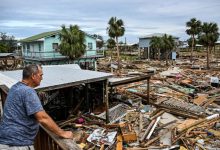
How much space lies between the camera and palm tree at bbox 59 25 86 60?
31.2 m

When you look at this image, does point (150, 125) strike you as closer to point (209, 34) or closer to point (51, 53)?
point (51, 53)

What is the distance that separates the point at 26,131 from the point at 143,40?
60223 millimetres

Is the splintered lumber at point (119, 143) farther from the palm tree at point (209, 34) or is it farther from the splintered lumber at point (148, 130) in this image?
the palm tree at point (209, 34)

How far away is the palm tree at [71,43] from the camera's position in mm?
31172

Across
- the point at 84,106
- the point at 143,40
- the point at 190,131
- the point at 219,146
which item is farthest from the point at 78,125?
the point at 143,40

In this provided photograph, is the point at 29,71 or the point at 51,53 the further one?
the point at 51,53

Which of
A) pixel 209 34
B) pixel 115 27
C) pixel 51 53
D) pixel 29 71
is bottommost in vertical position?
pixel 29 71

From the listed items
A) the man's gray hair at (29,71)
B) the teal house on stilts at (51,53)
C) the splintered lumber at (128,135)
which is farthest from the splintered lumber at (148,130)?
the teal house on stilts at (51,53)

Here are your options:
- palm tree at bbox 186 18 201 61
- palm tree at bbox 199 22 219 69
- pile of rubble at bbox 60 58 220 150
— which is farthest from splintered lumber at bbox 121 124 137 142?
palm tree at bbox 186 18 201 61

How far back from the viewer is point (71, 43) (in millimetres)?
31516

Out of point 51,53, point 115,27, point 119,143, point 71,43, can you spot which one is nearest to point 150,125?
point 119,143

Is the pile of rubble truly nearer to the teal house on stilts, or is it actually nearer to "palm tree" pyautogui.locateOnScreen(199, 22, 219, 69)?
the teal house on stilts

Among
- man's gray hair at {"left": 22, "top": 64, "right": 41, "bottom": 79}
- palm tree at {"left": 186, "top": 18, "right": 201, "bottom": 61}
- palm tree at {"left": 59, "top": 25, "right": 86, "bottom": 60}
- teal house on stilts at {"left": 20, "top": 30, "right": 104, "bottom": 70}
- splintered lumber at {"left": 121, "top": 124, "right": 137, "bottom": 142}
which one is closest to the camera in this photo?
man's gray hair at {"left": 22, "top": 64, "right": 41, "bottom": 79}

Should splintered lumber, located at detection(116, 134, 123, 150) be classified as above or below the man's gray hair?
below
